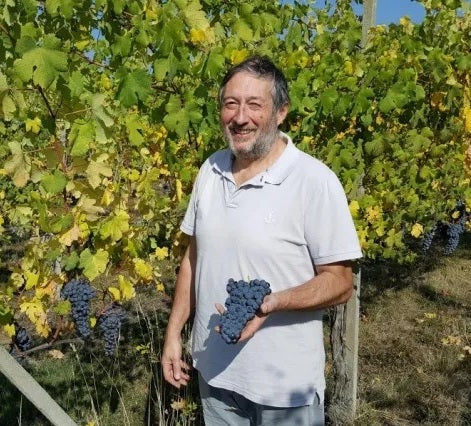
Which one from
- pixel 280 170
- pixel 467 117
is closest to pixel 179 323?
pixel 280 170

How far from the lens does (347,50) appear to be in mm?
3182

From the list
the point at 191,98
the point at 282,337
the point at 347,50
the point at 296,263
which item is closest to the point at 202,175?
the point at 191,98

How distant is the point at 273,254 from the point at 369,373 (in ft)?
9.87

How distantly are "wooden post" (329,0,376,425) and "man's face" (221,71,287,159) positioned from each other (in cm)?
161

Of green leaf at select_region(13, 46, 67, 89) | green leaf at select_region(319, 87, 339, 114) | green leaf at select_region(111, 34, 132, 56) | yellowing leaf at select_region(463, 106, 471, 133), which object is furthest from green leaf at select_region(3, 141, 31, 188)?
yellowing leaf at select_region(463, 106, 471, 133)

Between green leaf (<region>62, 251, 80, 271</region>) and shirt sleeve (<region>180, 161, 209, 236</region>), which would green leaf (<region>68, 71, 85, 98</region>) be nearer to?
shirt sleeve (<region>180, 161, 209, 236</region>)

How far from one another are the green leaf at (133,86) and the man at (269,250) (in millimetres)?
253

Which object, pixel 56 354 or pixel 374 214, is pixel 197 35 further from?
pixel 56 354

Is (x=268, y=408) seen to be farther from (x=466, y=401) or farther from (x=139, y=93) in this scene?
(x=466, y=401)

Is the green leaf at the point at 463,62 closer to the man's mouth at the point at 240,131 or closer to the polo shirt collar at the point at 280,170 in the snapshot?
the polo shirt collar at the point at 280,170

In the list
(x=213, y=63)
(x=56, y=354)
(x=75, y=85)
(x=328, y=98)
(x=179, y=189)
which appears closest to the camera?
(x=75, y=85)

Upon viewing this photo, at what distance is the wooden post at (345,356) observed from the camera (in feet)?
11.8

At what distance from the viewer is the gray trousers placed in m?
2.03

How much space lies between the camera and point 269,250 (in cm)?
192
